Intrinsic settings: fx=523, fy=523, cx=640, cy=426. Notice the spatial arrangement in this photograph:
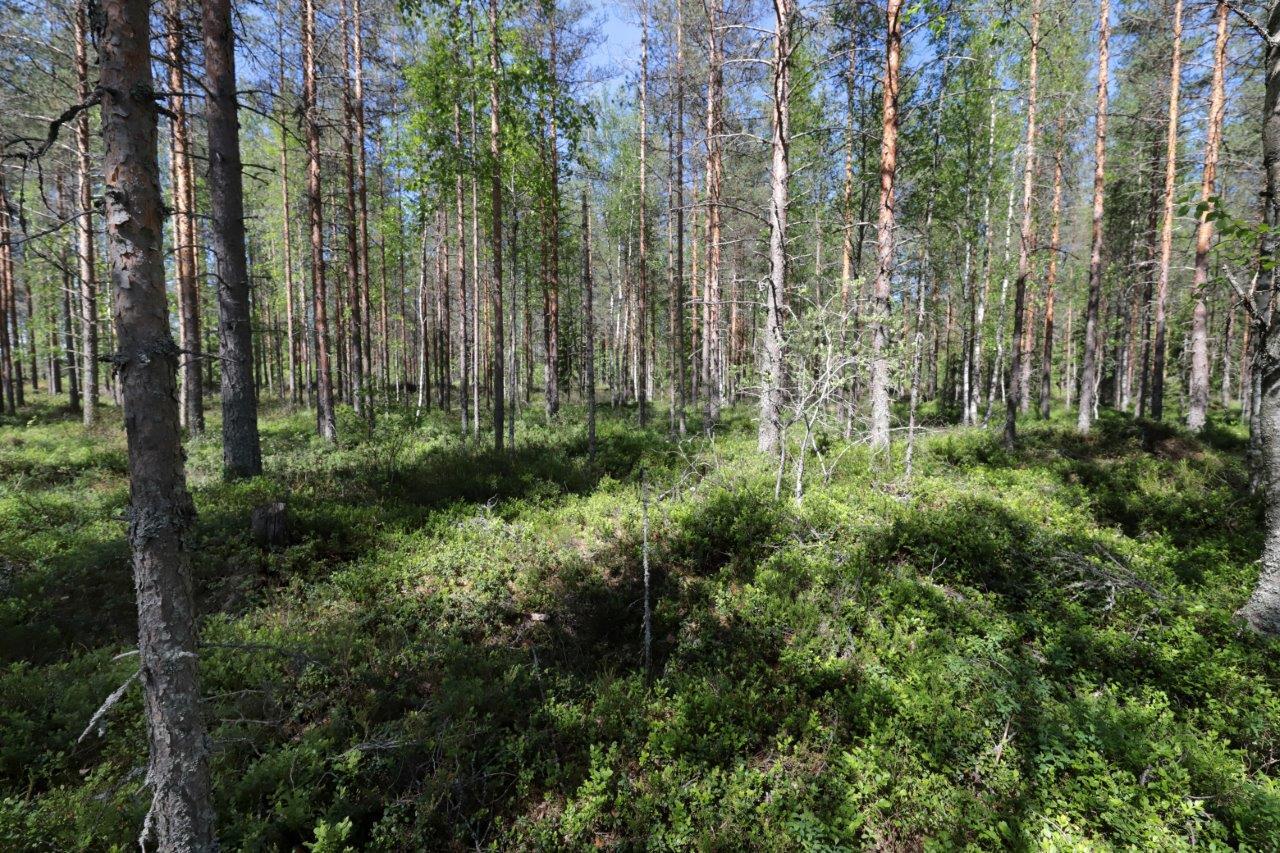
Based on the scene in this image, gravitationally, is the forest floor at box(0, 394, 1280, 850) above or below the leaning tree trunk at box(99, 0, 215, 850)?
below

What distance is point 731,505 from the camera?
7742mm

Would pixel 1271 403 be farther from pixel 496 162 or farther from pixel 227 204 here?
pixel 227 204

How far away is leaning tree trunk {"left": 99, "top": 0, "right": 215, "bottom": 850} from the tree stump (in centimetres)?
462

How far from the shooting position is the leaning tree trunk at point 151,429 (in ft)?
9.30

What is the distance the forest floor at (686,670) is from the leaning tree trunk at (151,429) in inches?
14.5

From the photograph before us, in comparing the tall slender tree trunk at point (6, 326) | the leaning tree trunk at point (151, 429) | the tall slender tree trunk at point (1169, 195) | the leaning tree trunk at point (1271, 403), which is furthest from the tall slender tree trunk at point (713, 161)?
the tall slender tree trunk at point (6, 326)

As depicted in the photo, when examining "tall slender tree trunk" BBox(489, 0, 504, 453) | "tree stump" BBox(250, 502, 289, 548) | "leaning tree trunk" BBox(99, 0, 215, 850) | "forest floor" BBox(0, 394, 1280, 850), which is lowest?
"forest floor" BBox(0, 394, 1280, 850)

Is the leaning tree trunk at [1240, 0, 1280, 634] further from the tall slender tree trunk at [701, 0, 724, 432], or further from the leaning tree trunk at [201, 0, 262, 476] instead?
the leaning tree trunk at [201, 0, 262, 476]

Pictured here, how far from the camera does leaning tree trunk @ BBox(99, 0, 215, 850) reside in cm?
283

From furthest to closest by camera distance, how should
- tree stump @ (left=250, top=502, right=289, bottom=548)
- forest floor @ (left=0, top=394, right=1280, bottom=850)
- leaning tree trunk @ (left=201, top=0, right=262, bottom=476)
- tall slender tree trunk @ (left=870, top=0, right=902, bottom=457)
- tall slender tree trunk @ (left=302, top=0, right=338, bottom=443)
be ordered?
tall slender tree trunk @ (left=302, top=0, right=338, bottom=443)
tall slender tree trunk @ (left=870, top=0, right=902, bottom=457)
leaning tree trunk @ (left=201, top=0, right=262, bottom=476)
tree stump @ (left=250, top=502, right=289, bottom=548)
forest floor @ (left=0, top=394, right=1280, bottom=850)

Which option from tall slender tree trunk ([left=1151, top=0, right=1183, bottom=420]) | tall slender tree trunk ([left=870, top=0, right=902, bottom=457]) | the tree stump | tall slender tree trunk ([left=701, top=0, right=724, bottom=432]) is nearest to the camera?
the tree stump

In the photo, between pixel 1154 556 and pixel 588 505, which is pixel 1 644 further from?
pixel 1154 556

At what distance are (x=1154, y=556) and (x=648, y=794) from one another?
6900mm

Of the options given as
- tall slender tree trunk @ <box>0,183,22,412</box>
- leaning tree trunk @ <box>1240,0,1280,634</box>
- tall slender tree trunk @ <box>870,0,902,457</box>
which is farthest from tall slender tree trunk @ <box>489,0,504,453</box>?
tall slender tree trunk @ <box>0,183,22,412</box>
